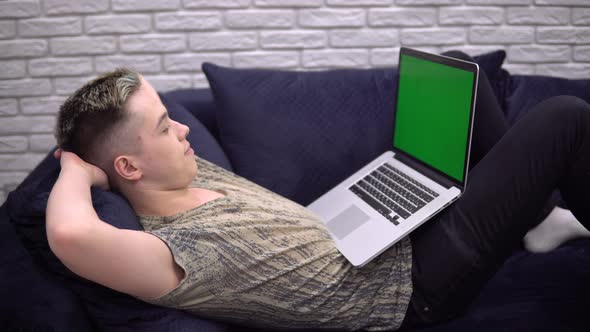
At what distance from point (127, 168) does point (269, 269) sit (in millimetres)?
363

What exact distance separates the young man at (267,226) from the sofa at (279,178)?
7cm

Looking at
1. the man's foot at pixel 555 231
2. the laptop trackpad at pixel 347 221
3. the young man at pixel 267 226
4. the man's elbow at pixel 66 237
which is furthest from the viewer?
the man's foot at pixel 555 231

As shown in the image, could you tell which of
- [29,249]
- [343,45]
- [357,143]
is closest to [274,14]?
[343,45]

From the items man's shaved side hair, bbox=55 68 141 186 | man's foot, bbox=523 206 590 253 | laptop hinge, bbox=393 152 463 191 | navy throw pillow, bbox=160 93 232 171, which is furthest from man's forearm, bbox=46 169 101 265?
man's foot, bbox=523 206 590 253

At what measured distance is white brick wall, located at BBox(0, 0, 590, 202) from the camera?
2.37m

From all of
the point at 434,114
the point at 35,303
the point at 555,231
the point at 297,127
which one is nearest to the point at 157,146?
the point at 35,303

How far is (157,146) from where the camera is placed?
1.34 metres

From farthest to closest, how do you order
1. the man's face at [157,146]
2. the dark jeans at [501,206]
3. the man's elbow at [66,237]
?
1. the dark jeans at [501,206]
2. the man's face at [157,146]
3. the man's elbow at [66,237]

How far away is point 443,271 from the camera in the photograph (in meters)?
1.46

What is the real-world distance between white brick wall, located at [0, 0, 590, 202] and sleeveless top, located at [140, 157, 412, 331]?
3.14ft

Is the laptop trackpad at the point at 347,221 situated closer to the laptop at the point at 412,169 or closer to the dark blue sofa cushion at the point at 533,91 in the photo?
the laptop at the point at 412,169

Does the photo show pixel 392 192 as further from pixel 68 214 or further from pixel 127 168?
pixel 68 214

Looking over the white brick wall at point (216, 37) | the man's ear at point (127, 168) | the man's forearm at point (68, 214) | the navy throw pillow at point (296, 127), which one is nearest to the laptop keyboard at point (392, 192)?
the navy throw pillow at point (296, 127)

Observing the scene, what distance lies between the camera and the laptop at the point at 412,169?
1.49m
